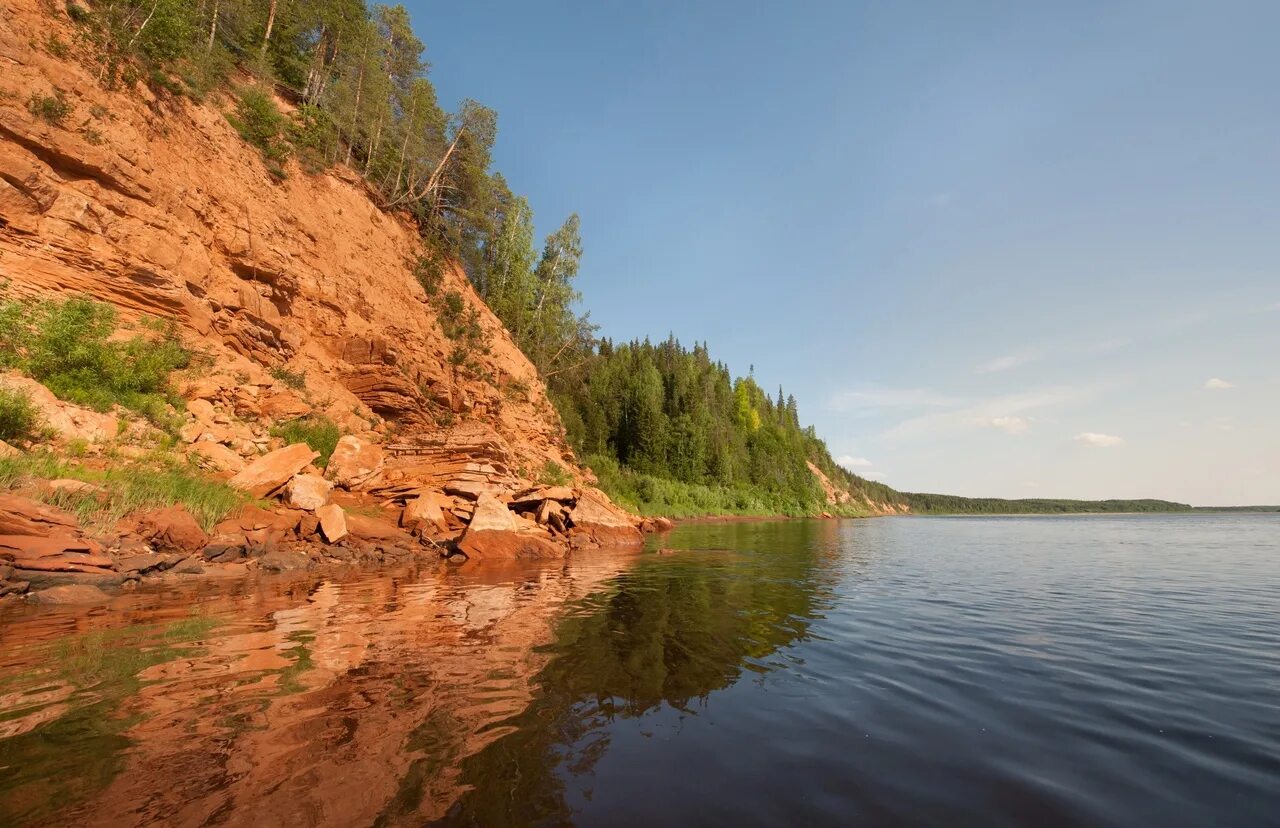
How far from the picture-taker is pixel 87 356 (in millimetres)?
14984

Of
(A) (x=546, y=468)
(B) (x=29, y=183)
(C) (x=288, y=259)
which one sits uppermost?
(C) (x=288, y=259)

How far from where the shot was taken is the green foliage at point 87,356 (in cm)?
1405

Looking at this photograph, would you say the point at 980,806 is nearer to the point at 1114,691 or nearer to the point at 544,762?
the point at 544,762

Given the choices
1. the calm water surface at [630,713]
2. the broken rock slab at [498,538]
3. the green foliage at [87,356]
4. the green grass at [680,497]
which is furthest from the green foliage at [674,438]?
the calm water surface at [630,713]

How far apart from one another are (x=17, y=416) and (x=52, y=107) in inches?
471

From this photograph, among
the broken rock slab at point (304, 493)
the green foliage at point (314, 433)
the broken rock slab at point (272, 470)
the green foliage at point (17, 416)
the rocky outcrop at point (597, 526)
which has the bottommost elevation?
the rocky outcrop at point (597, 526)

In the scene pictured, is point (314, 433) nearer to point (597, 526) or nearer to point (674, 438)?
point (597, 526)

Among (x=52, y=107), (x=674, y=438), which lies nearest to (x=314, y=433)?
(x=52, y=107)

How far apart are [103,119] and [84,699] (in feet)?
77.4

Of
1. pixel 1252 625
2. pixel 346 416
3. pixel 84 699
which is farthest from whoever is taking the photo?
pixel 346 416

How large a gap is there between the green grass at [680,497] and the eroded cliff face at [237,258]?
1756 centimetres

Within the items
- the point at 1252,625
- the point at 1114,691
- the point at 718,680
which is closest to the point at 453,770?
the point at 718,680

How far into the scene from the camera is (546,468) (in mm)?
32094

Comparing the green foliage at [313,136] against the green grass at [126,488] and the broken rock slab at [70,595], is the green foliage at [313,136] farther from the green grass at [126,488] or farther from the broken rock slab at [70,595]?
the broken rock slab at [70,595]
